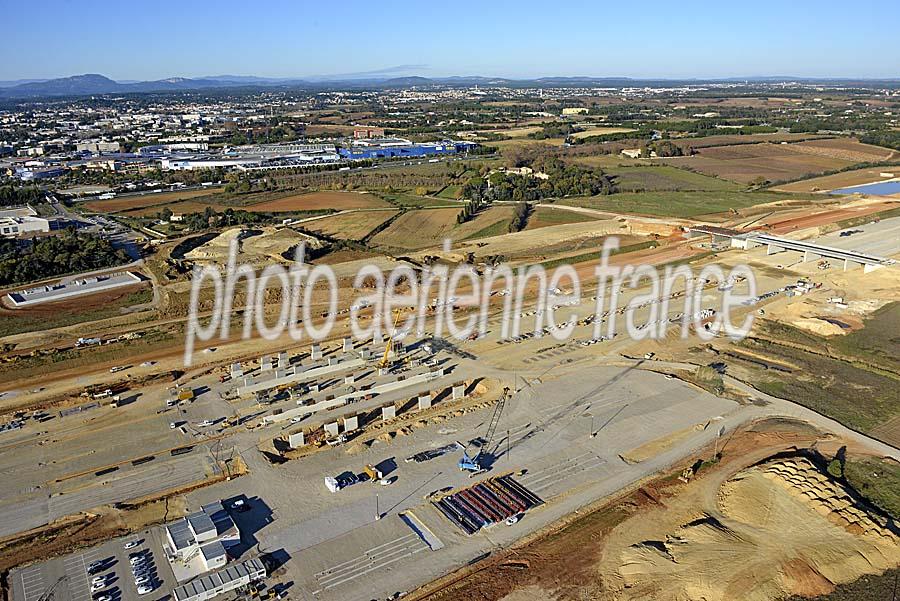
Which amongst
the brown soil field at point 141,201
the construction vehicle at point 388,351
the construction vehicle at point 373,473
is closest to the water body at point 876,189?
the construction vehicle at point 388,351

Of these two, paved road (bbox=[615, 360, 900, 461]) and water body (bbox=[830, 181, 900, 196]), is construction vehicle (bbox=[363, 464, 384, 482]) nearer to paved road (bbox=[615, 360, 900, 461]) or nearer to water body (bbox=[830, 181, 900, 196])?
paved road (bbox=[615, 360, 900, 461])

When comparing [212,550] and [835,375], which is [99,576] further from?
[835,375]

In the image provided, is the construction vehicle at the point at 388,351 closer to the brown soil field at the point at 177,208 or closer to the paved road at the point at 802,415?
the paved road at the point at 802,415

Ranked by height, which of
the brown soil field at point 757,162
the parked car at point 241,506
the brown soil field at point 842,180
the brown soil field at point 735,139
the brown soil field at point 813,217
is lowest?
the parked car at point 241,506

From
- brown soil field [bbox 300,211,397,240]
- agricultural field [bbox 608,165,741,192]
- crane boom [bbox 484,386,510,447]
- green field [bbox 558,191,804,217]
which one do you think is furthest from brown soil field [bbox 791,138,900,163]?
crane boom [bbox 484,386,510,447]

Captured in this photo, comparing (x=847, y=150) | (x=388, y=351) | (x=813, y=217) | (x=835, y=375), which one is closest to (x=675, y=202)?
(x=813, y=217)

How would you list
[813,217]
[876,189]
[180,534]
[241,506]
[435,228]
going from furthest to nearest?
[876,189]
[813,217]
[435,228]
[241,506]
[180,534]

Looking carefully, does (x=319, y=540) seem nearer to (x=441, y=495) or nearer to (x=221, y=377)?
(x=441, y=495)
